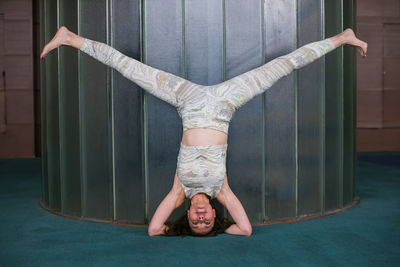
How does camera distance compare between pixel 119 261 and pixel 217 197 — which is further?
pixel 217 197

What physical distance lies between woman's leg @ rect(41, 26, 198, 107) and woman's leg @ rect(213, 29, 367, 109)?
13.3 inches

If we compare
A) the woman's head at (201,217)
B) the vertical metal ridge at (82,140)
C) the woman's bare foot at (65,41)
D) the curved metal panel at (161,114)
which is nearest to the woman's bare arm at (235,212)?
the woman's head at (201,217)

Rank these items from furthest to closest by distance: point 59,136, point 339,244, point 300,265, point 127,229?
point 59,136 → point 127,229 → point 339,244 → point 300,265

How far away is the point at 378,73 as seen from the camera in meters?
8.62

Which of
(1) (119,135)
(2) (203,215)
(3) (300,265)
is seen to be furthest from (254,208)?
(1) (119,135)

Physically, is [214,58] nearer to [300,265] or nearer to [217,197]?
[217,197]

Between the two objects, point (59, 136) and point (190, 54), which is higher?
point (190, 54)

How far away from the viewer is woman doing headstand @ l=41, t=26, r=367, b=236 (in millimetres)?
2975

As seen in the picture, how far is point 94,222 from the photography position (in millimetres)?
3396

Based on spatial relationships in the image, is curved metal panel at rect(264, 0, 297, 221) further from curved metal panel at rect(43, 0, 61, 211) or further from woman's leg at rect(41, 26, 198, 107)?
curved metal panel at rect(43, 0, 61, 211)

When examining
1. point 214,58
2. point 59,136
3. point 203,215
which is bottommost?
point 203,215

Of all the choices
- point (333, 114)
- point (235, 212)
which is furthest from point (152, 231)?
point (333, 114)

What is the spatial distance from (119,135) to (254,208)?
1.34m

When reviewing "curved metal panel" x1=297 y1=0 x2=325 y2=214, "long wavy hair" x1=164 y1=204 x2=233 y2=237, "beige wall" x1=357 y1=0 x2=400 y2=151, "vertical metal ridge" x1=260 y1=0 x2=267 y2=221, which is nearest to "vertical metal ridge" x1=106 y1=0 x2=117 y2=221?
"long wavy hair" x1=164 y1=204 x2=233 y2=237
